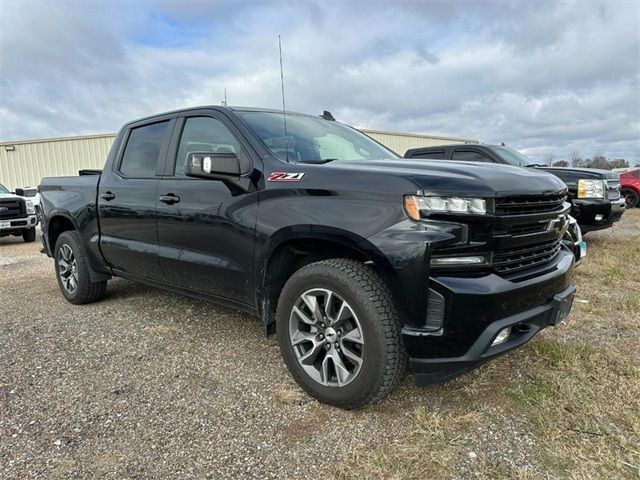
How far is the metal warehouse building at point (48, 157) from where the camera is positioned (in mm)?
24453

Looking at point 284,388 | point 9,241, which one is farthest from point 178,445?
point 9,241

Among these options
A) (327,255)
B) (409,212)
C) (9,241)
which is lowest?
(9,241)

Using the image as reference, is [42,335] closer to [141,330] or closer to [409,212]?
[141,330]

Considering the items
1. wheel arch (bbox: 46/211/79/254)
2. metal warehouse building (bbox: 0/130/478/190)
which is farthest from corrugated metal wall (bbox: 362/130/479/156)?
wheel arch (bbox: 46/211/79/254)

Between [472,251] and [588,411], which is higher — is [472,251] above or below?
above

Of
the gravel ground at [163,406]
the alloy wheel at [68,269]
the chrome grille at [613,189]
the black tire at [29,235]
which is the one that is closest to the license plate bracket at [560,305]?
the gravel ground at [163,406]

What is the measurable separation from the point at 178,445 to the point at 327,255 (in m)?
1.31

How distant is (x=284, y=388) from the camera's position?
115 inches

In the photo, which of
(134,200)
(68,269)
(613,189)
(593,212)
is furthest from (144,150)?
(613,189)

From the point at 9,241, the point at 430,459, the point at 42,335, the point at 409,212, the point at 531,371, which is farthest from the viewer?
the point at 9,241

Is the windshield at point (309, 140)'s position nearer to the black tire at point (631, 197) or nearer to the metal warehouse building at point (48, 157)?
the black tire at point (631, 197)

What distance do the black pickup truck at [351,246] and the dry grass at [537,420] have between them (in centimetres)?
32

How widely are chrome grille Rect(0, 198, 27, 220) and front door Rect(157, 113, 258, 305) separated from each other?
9.17 m

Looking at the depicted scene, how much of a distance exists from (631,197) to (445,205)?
660 inches
